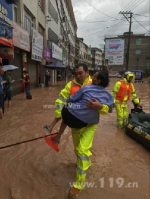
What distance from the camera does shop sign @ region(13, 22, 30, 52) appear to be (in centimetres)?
1028

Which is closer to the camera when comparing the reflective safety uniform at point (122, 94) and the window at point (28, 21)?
the reflective safety uniform at point (122, 94)

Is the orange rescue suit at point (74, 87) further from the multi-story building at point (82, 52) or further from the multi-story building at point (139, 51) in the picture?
the multi-story building at point (82, 52)

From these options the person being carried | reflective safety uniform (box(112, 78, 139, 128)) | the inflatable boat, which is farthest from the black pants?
reflective safety uniform (box(112, 78, 139, 128))

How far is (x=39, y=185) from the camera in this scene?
268 centimetres

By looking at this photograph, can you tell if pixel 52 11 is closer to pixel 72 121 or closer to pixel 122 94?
pixel 122 94

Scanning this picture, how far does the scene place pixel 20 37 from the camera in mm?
11195

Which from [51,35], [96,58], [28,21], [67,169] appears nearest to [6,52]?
[28,21]

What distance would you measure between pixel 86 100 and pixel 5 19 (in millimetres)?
8273

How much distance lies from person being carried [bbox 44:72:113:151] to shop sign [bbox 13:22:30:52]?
9.14 metres

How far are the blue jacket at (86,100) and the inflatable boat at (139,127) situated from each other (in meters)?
2.27

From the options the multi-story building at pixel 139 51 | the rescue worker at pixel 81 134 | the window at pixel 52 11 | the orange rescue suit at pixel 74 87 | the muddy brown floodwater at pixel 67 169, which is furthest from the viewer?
the multi-story building at pixel 139 51

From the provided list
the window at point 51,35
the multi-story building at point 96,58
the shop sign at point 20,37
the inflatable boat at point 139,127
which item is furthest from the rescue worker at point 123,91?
the multi-story building at point 96,58

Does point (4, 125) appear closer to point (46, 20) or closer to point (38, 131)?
point (38, 131)

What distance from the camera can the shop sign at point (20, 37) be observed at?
33.7ft
